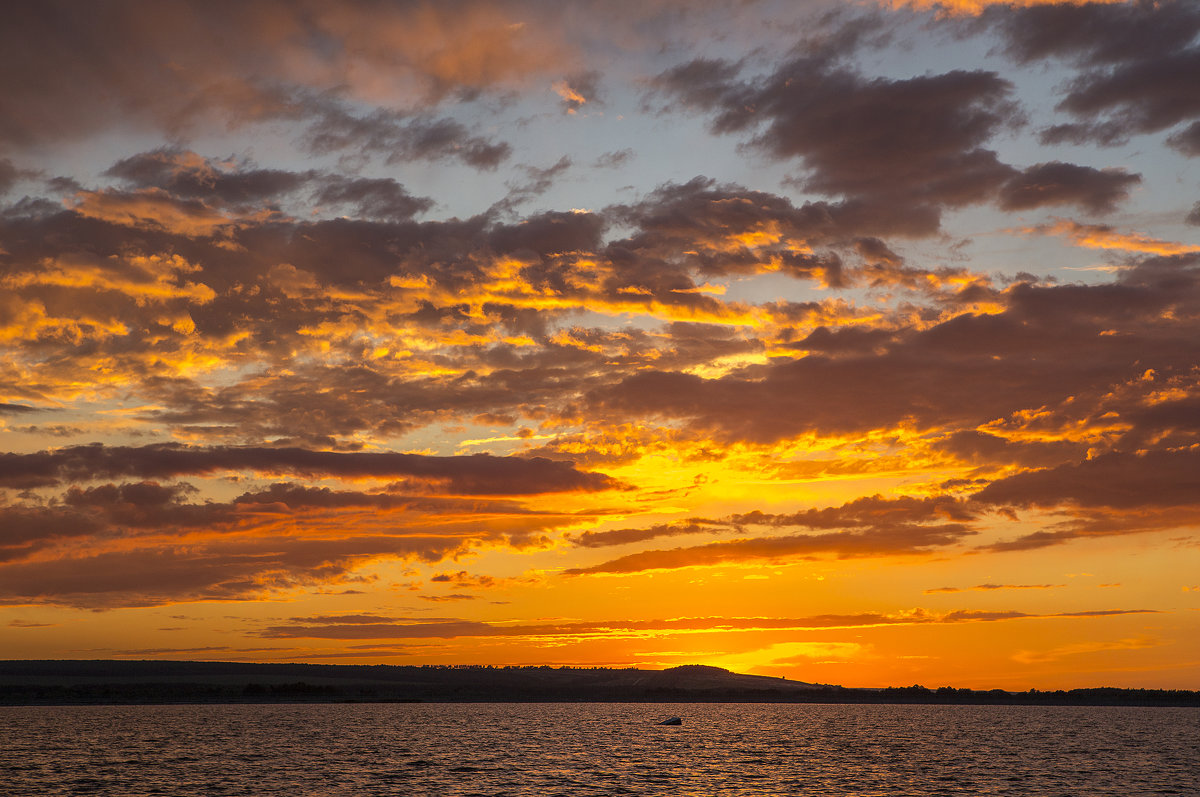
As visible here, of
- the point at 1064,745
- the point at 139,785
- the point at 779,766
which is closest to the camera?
the point at 139,785

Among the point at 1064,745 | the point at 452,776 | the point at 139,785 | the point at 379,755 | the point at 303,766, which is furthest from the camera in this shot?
the point at 1064,745

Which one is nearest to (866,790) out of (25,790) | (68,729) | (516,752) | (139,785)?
(516,752)

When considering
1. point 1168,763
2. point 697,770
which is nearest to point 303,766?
point 697,770

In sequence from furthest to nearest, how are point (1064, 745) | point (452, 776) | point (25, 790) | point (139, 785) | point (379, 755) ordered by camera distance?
1. point (1064, 745)
2. point (379, 755)
3. point (452, 776)
4. point (139, 785)
5. point (25, 790)

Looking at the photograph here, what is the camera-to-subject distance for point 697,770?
115062 millimetres

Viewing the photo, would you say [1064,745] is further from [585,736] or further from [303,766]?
[303,766]

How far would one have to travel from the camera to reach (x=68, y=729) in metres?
178

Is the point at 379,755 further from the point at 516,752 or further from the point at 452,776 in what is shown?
the point at 452,776

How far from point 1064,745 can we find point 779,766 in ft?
254

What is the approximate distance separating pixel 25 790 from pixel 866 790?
3018 inches

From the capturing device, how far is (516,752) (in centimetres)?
13888

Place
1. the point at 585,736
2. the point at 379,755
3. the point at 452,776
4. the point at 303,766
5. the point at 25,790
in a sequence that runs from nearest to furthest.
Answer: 1. the point at 25,790
2. the point at 452,776
3. the point at 303,766
4. the point at 379,755
5. the point at 585,736

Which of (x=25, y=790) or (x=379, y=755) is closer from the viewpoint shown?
(x=25, y=790)

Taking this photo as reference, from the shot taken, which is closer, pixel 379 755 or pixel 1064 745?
pixel 379 755
